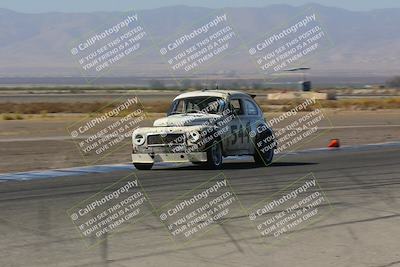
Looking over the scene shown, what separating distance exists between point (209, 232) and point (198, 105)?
897cm

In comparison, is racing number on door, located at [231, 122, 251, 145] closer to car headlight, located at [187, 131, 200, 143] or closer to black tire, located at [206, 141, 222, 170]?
black tire, located at [206, 141, 222, 170]

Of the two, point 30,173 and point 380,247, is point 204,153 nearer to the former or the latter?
point 30,173

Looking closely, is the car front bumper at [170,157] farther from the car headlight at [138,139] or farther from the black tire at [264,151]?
the black tire at [264,151]

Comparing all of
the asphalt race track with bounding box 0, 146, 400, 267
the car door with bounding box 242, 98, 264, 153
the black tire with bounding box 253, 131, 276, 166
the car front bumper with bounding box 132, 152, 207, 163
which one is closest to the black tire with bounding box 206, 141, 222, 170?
the car front bumper with bounding box 132, 152, 207, 163

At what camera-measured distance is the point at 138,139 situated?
60.4 feet

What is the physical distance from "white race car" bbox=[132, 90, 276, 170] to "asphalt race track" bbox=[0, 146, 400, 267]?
708 millimetres

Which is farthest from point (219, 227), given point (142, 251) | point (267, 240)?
point (142, 251)

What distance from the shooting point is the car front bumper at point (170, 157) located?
703 inches

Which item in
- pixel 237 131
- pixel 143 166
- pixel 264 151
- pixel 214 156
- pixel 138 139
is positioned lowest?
pixel 264 151

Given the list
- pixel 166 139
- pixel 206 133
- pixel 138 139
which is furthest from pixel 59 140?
pixel 206 133

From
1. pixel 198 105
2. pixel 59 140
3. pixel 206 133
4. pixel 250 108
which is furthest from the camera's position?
pixel 59 140

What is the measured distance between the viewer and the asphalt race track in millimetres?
8914

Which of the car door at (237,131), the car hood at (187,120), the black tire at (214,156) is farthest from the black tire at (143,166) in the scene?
the car door at (237,131)

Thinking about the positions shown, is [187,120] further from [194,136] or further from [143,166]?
[143,166]
